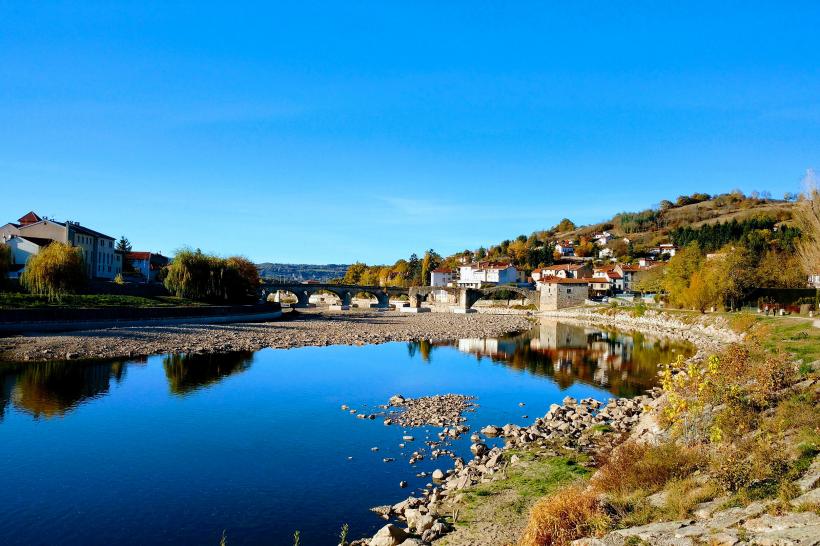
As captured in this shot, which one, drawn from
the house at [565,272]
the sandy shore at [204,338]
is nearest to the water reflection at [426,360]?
the sandy shore at [204,338]

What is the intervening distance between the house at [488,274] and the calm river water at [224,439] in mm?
100967

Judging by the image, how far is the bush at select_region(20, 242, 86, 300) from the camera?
5644 cm

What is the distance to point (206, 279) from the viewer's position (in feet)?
238

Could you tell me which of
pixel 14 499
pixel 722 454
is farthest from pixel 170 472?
pixel 722 454

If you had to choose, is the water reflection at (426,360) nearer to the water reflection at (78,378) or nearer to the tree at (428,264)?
the water reflection at (78,378)

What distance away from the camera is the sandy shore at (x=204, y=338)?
3991 centimetres

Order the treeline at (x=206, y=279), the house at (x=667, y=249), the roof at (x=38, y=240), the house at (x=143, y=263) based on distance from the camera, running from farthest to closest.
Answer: the house at (x=667, y=249), the house at (x=143, y=263), the roof at (x=38, y=240), the treeline at (x=206, y=279)

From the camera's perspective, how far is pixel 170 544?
12297 mm

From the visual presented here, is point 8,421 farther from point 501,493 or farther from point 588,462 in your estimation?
point 588,462

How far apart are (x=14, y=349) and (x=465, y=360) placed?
3150 cm

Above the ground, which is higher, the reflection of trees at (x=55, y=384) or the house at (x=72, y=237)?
the house at (x=72, y=237)

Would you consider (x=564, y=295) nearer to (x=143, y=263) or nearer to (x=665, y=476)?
(x=143, y=263)

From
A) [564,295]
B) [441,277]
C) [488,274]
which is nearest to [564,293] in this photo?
[564,295]

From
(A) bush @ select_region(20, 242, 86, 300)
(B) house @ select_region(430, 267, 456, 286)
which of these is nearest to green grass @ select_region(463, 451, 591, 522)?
(A) bush @ select_region(20, 242, 86, 300)
